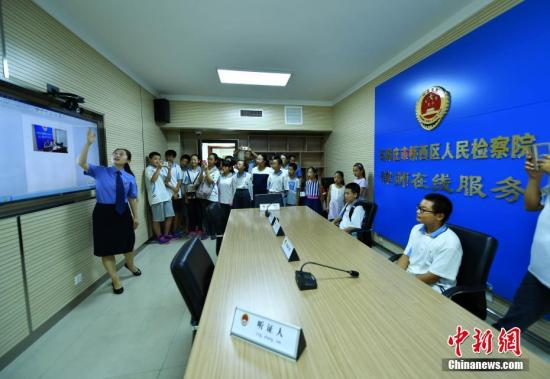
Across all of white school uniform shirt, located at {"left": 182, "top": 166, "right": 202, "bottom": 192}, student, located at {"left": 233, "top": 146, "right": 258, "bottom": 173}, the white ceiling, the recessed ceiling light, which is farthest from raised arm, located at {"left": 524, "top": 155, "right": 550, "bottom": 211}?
white school uniform shirt, located at {"left": 182, "top": 166, "right": 202, "bottom": 192}

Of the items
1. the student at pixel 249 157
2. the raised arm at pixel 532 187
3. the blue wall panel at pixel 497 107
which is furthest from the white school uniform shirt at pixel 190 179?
the raised arm at pixel 532 187

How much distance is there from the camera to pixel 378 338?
0.86m

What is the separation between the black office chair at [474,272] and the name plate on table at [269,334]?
104 cm

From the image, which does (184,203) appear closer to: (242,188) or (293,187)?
(242,188)

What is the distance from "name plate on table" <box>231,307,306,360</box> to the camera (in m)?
0.78

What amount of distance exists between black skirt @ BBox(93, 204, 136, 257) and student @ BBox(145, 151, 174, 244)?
155 cm

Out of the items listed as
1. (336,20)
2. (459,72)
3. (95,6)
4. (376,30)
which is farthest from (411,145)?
(95,6)

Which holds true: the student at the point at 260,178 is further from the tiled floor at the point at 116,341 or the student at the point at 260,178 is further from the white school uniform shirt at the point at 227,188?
the tiled floor at the point at 116,341

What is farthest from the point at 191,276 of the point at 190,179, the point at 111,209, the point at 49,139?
the point at 190,179

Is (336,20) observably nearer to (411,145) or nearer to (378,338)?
(411,145)

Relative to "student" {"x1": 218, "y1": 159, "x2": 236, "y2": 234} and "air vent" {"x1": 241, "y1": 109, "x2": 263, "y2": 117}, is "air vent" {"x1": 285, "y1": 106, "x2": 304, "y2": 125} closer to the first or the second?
"air vent" {"x1": 241, "y1": 109, "x2": 263, "y2": 117}

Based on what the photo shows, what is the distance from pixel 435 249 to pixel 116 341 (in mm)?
2557

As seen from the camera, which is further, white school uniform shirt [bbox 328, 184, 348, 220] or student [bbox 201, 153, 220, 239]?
student [bbox 201, 153, 220, 239]

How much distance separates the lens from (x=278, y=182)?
476 centimetres
